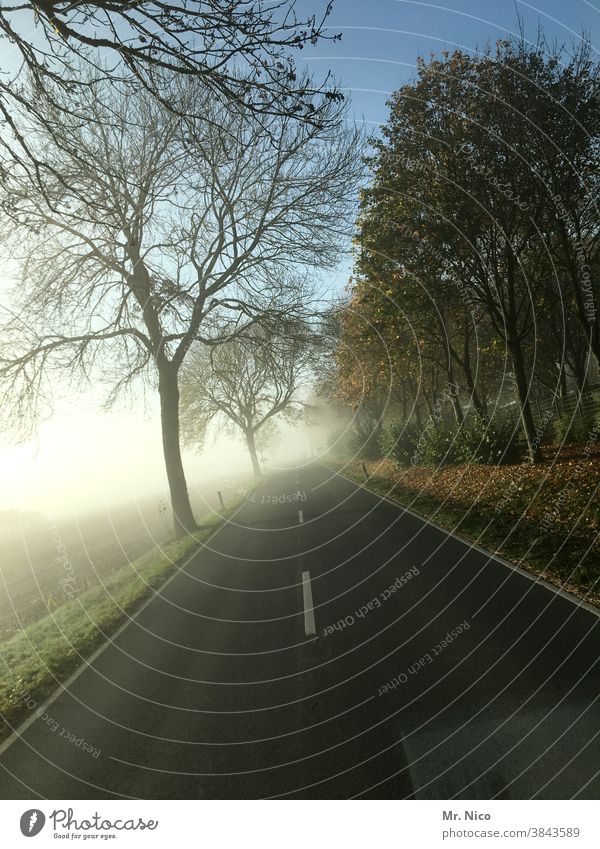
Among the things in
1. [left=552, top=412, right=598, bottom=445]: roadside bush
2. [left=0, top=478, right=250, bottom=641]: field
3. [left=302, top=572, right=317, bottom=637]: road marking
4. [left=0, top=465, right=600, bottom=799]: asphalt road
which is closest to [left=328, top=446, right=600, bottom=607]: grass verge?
[left=0, top=465, right=600, bottom=799]: asphalt road

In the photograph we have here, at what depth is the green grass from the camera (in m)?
6.06

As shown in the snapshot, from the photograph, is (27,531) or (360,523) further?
(27,531)

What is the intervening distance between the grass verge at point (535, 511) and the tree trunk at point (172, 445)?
331 inches

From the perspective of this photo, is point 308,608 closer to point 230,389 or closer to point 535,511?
point 535,511

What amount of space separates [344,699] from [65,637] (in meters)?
5.83

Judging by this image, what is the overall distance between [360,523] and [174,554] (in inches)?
227

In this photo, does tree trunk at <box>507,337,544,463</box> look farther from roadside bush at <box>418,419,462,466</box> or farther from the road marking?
the road marking

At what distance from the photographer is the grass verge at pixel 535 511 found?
7.25 m

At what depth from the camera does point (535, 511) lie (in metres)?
10.1
